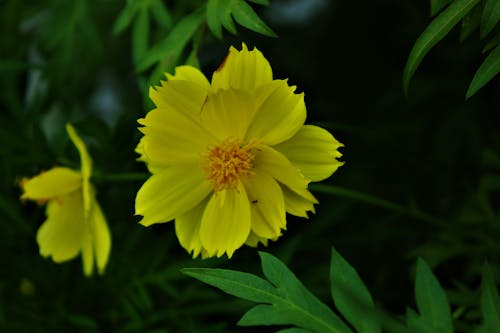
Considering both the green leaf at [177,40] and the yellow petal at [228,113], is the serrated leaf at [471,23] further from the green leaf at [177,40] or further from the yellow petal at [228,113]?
the green leaf at [177,40]

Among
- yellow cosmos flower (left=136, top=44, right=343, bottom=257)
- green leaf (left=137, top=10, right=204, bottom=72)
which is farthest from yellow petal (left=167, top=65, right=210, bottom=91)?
green leaf (left=137, top=10, right=204, bottom=72)

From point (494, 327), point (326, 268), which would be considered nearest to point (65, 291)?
point (326, 268)

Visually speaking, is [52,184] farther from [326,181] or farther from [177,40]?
[326,181]

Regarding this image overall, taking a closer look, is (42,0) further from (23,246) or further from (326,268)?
(326,268)

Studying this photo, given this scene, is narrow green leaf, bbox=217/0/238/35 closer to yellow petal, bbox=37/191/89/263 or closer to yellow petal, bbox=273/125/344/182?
yellow petal, bbox=273/125/344/182

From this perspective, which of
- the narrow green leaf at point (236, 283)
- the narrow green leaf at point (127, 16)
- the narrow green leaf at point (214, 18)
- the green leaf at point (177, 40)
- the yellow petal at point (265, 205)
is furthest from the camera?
the narrow green leaf at point (127, 16)

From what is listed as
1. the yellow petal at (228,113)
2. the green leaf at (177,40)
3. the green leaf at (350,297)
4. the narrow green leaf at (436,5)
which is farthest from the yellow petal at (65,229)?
the narrow green leaf at (436,5)

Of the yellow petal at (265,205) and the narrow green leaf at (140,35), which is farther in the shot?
the narrow green leaf at (140,35)

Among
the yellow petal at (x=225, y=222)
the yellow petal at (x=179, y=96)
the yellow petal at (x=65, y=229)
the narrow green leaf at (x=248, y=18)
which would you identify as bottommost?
the yellow petal at (x=225, y=222)
